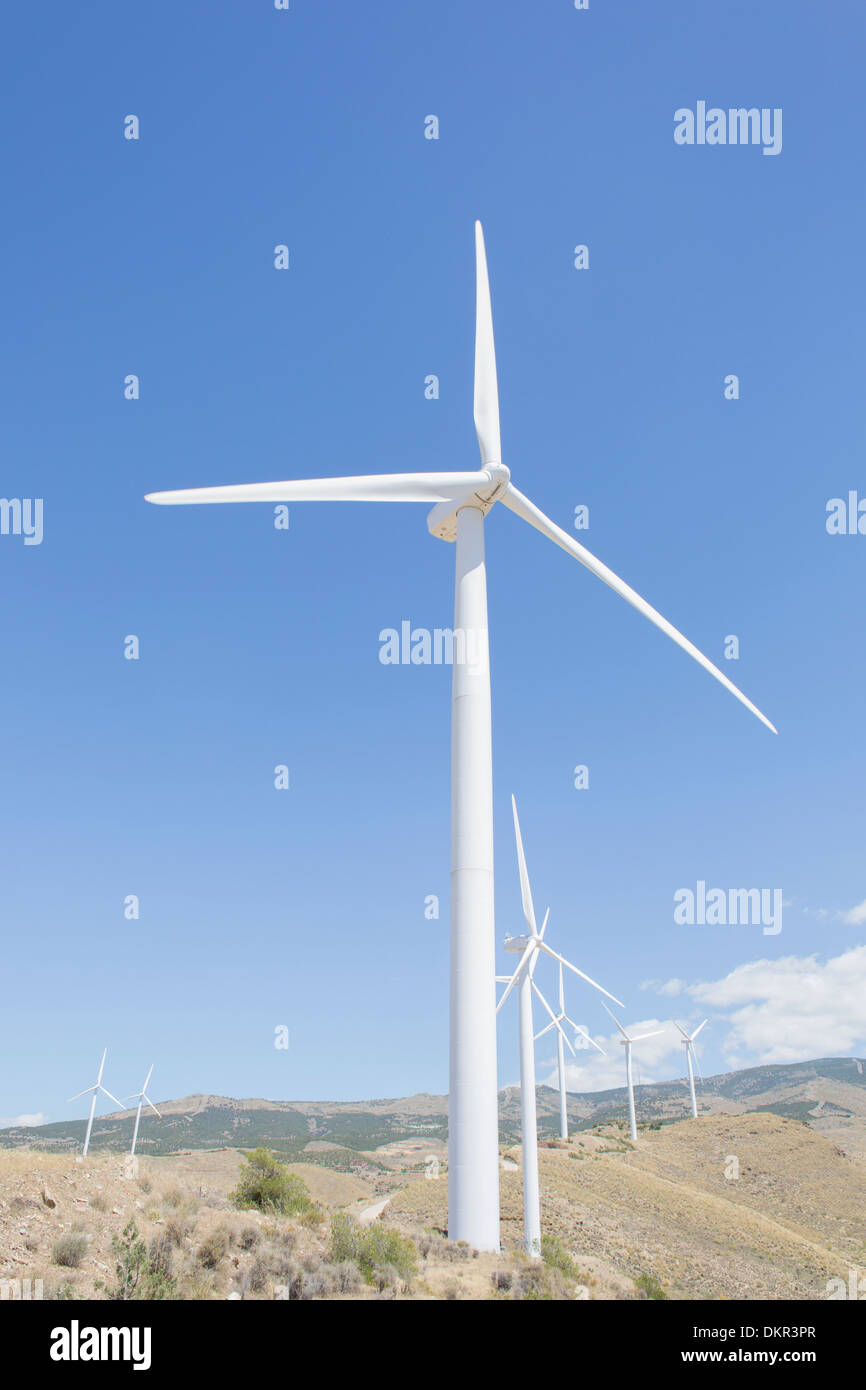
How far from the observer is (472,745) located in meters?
22.9

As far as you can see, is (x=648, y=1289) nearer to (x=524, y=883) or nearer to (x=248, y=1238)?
(x=248, y=1238)

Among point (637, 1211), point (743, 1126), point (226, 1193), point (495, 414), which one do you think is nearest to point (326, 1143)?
point (743, 1126)

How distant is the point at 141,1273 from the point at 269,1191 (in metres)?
10.5

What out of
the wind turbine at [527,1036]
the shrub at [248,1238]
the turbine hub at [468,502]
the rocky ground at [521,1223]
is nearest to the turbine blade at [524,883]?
the wind turbine at [527,1036]

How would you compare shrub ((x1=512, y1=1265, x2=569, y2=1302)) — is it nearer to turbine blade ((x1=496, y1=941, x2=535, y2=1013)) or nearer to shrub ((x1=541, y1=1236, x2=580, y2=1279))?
shrub ((x1=541, y1=1236, x2=580, y2=1279))

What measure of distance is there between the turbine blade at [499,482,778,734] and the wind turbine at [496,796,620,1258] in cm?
1964

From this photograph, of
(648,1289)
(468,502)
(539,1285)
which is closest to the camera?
(539,1285)

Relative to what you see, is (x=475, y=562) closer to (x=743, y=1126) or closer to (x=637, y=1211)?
(x=637, y=1211)

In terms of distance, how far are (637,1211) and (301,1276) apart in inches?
2084

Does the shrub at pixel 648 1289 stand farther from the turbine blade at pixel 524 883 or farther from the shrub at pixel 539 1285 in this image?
the turbine blade at pixel 524 883

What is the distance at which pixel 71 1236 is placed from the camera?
16.4 meters

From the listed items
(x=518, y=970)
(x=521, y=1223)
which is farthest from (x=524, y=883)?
(x=521, y=1223)

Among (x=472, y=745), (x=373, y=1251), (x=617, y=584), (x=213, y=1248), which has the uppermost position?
(x=617, y=584)

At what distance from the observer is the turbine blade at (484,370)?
28.3 m
